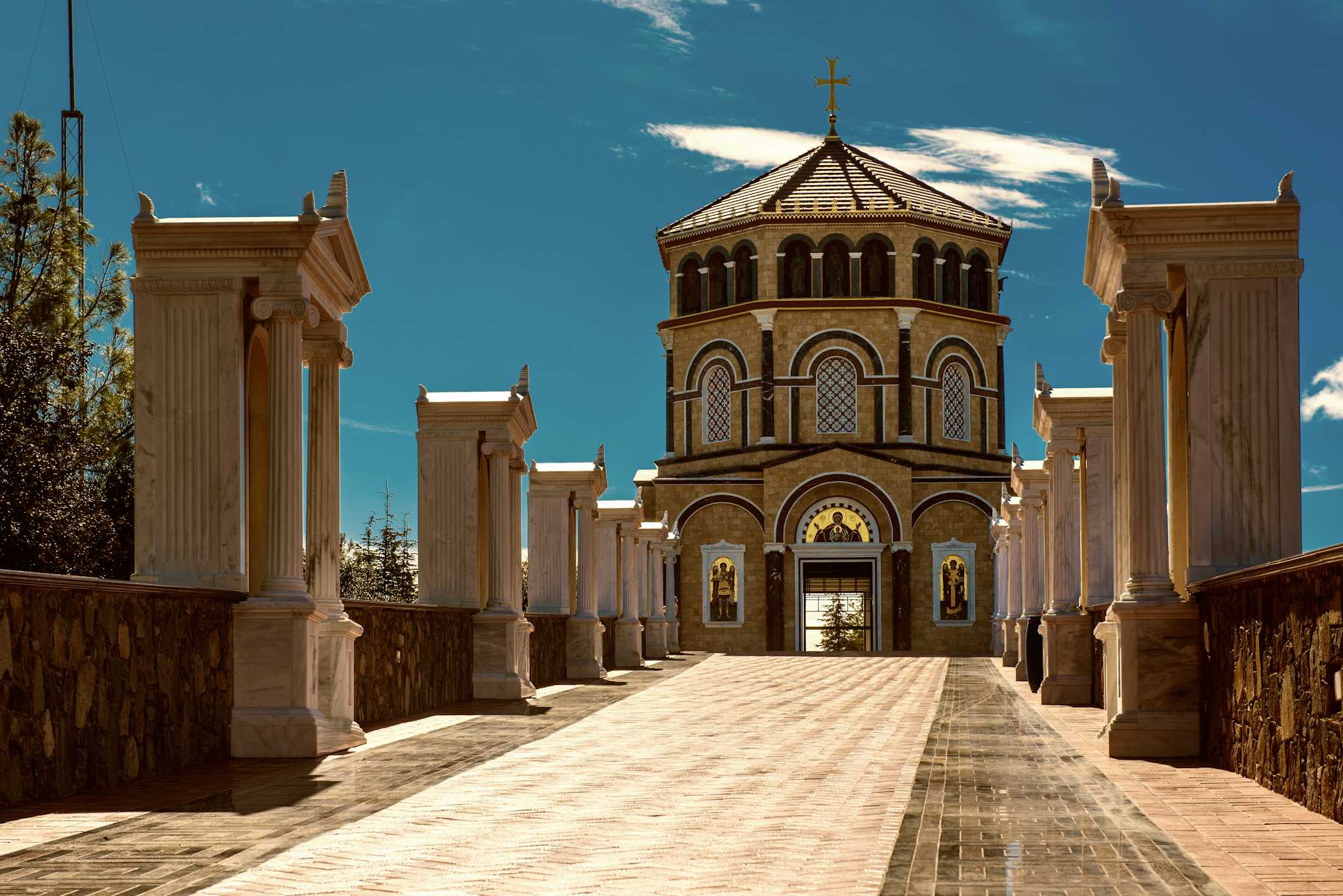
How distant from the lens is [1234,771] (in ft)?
36.4

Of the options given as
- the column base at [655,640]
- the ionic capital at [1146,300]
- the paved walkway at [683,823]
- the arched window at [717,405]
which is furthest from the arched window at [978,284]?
the ionic capital at [1146,300]

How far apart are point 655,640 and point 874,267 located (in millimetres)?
20563

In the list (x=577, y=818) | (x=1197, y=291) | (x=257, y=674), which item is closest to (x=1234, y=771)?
(x=1197, y=291)

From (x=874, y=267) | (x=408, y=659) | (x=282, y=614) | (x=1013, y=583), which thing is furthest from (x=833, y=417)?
(x=282, y=614)

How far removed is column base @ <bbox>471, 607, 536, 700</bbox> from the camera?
69.6ft

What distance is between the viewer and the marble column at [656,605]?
147ft

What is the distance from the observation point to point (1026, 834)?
26.7 ft

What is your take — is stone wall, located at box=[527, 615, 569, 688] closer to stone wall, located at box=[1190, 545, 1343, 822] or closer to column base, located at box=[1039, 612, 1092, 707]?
column base, located at box=[1039, 612, 1092, 707]

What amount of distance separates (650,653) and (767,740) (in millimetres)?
30626

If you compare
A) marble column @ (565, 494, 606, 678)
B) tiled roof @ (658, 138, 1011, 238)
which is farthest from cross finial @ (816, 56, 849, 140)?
marble column @ (565, 494, 606, 678)

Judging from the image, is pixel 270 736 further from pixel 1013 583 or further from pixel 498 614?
pixel 1013 583

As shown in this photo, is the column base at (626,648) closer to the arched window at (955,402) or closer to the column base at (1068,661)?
the column base at (1068,661)

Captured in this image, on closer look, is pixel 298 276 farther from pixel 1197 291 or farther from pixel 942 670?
pixel 942 670

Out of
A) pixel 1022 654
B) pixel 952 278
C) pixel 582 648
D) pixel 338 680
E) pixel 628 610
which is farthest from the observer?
pixel 952 278
